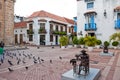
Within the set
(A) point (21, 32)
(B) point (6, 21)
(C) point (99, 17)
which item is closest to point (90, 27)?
(C) point (99, 17)

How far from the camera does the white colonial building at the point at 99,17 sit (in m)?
22.9

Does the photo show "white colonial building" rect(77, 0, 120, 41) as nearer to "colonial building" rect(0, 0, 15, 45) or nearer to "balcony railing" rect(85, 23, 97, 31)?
"balcony railing" rect(85, 23, 97, 31)

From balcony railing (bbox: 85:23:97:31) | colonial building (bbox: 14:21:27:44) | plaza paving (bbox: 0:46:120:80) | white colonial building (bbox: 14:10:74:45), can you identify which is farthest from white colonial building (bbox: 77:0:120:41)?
colonial building (bbox: 14:21:27:44)

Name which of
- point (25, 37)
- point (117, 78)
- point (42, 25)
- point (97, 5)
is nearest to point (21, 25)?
point (25, 37)

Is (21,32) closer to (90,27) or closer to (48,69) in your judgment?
(90,27)

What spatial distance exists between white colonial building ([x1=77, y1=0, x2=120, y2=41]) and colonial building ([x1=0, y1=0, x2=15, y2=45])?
437 inches

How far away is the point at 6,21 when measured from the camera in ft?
73.2

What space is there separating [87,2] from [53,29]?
11.7 m

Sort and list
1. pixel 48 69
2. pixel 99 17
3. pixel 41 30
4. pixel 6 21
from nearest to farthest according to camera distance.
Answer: pixel 48 69, pixel 6 21, pixel 99 17, pixel 41 30

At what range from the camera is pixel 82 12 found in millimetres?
25844

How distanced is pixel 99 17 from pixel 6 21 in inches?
558

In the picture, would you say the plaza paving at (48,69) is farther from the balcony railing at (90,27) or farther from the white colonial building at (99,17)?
the balcony railing at (90,27)

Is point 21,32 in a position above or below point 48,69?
above

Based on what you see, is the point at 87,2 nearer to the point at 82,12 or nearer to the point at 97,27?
the point at 82,12
